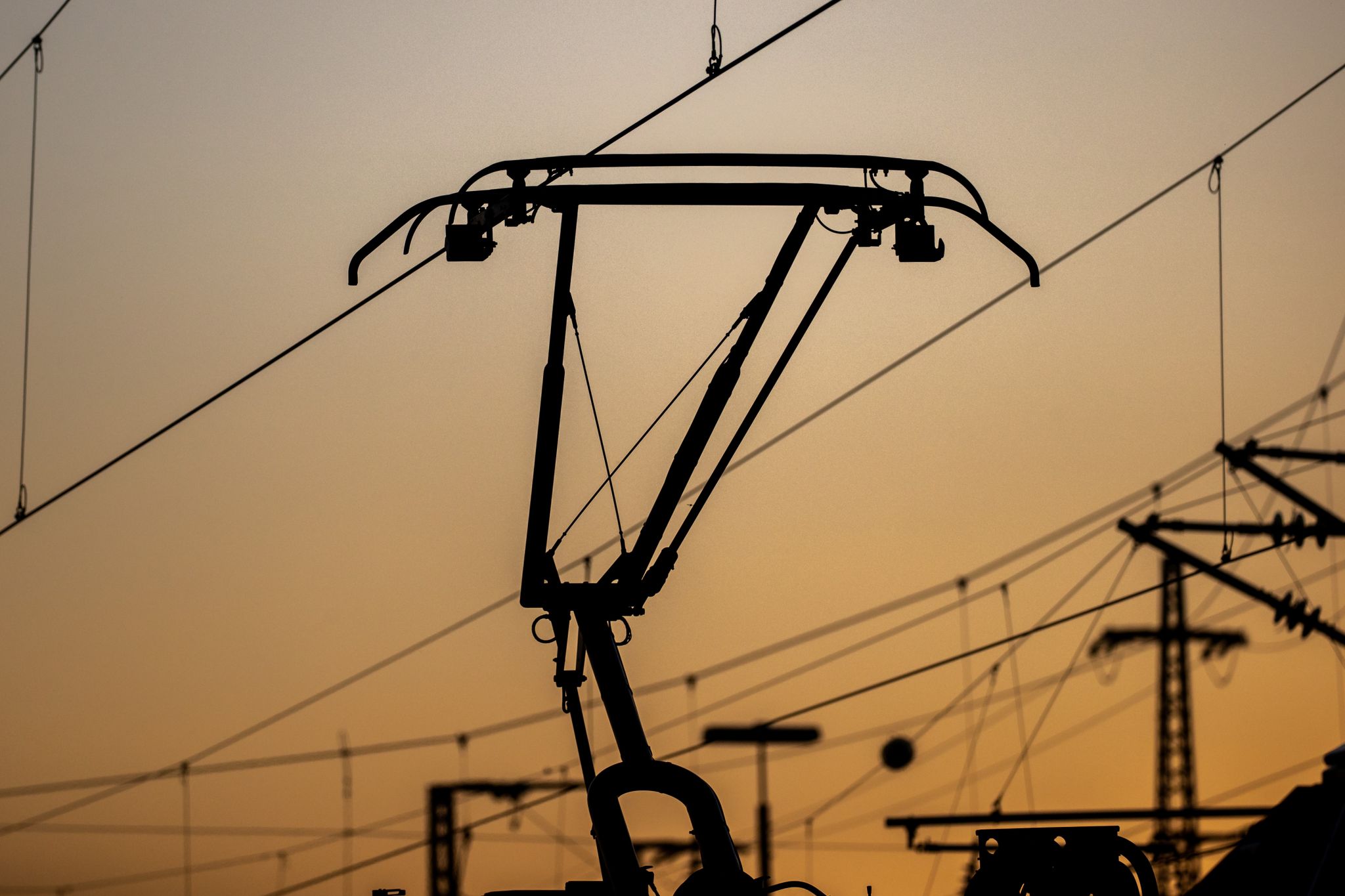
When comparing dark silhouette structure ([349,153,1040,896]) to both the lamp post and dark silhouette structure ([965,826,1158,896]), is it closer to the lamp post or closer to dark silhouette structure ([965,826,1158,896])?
dark silhouette structure ([965,826,1158,896])

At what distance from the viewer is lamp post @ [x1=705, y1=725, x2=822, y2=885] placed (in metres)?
27.0

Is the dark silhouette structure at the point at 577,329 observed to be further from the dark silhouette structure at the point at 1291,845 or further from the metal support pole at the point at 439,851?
the metal support pole at the point at 439,851

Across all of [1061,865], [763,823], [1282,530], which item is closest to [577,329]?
[1061,865]

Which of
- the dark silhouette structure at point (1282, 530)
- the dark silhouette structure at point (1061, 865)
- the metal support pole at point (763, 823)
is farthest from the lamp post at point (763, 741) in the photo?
the dark silhouette structure at point (1061, 865)

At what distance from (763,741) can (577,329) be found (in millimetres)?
16543

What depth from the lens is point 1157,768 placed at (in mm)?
35625

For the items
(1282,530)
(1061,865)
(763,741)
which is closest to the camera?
(1061,865)

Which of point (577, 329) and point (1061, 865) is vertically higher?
→ point (577, 329)

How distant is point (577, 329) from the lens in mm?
11945

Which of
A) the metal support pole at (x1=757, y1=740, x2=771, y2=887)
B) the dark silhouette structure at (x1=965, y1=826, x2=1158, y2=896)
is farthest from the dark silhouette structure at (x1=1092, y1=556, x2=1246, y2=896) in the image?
the dark silhouette structure at (x1=965, y1=826, x2=1158, y2=896)

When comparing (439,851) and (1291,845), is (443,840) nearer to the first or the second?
(439,851)

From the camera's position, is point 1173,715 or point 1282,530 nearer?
point 1282,530

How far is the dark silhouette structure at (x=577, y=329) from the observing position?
1059cm

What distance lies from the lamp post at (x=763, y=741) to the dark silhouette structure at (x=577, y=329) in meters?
14.6
